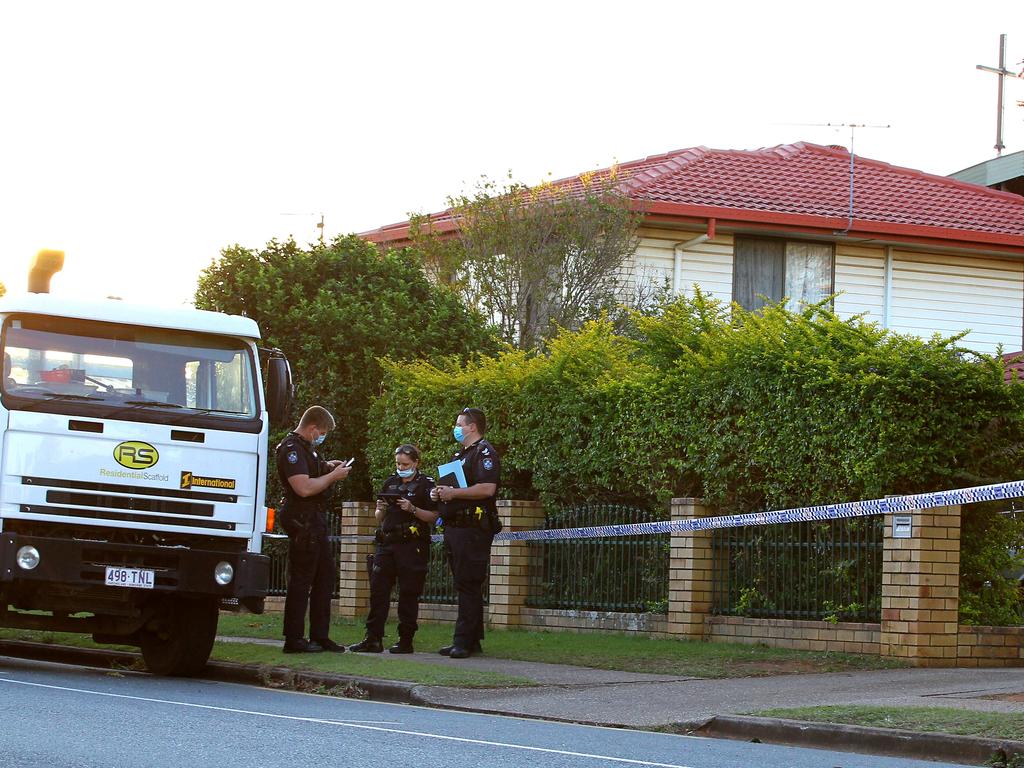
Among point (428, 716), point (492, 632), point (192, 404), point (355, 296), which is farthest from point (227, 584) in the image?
point (355, 296)

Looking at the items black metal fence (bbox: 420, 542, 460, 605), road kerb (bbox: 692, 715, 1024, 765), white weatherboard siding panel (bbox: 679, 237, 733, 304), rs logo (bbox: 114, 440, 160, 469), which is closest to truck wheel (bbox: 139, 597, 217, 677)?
rs logo (bbox: 114, 440, 160, 469)

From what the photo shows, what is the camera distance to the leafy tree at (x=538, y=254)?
2462 cm

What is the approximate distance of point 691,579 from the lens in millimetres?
14234

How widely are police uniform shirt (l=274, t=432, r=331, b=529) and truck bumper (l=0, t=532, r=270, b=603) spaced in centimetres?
125

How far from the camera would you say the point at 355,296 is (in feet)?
67.4

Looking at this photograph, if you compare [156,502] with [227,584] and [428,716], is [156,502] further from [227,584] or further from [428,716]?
[428,716]

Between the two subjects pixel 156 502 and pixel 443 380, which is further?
pixel 443 380

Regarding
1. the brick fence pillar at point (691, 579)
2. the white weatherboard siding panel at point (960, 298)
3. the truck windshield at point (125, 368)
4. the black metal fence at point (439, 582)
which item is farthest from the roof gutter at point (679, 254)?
the truck windshield at point (125, 368)

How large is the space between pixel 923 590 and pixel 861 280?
1642cm

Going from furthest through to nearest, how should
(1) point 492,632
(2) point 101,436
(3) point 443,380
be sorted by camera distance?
1. (3) point 443,380
2. (1) point 492,632
3. (2) point 101,436

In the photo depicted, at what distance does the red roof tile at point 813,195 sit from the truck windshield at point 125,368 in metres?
14.3

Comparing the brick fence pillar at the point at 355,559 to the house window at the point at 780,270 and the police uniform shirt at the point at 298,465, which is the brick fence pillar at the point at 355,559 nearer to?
the police uniform shirt at the point at 298,465

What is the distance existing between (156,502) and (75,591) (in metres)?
0.86

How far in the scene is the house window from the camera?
27602 mm
